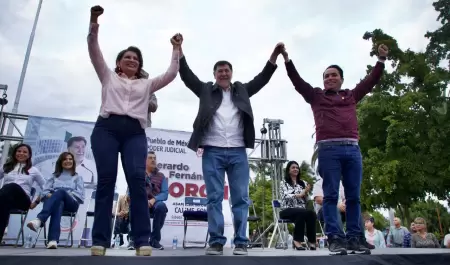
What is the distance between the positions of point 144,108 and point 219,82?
2.66 ft

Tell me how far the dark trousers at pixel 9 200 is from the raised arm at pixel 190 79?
8.35ft

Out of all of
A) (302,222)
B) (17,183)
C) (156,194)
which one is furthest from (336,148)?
(17,183)

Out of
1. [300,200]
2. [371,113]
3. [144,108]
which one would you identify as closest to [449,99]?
[371,113]

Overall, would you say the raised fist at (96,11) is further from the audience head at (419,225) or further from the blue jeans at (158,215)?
the audience head at (419,225)

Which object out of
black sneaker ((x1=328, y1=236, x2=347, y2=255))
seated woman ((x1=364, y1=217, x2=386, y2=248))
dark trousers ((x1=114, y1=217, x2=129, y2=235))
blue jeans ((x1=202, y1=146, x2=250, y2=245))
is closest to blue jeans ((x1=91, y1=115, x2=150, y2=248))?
blue jeans ((x1=202, y1=146, x2=250, y2=245))

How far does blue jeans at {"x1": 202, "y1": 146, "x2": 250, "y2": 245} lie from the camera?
9.86ft

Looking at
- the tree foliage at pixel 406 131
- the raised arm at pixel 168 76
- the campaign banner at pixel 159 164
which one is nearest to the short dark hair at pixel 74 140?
the campaign banner at pixel 159 164

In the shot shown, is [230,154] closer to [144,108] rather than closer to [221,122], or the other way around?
[221,122]

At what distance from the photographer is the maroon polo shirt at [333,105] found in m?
3.15

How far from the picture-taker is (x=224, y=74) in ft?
10.9

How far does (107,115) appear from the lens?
267 cm

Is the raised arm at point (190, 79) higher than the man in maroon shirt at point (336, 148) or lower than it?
higher

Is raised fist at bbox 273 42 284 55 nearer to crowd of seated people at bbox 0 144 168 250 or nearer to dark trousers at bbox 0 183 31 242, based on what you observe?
crowd of seated people at bbox 0 144 168 250

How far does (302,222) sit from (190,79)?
2.77m
